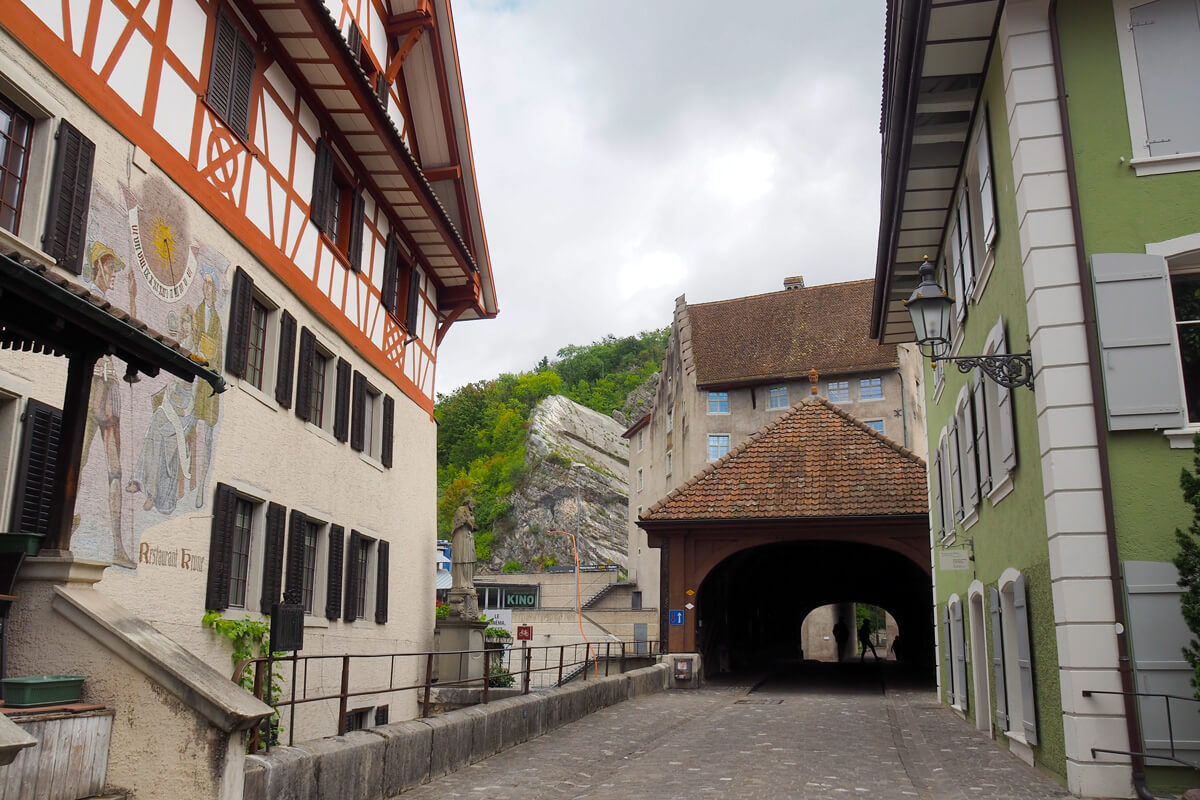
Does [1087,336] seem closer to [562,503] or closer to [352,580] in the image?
[352,580]

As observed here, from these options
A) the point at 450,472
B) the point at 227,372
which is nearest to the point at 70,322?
the point at 227,372

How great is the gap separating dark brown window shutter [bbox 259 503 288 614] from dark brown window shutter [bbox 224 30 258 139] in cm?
438

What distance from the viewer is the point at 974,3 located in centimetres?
919

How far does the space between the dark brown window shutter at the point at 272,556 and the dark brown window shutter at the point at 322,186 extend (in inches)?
155

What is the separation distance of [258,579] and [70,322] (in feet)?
23.8

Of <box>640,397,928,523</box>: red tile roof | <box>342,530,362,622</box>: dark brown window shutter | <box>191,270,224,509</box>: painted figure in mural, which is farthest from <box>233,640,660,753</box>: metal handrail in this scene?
<box>640,397,928,523</box>: red tile roof

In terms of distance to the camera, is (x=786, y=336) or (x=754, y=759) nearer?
(x=754, y=759)

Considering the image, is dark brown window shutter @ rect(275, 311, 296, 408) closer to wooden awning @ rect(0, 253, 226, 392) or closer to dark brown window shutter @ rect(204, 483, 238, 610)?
dark brown window shutter @ rect(204, 483, 238, 610)

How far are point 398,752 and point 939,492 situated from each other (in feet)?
37.6

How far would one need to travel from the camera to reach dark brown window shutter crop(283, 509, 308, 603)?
41.7 feet

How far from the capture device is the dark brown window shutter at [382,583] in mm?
16406

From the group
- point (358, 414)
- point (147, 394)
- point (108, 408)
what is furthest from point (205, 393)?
point (358, 414)

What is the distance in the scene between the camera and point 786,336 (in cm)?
4769

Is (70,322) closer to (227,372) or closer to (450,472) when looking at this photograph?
(227,372)
